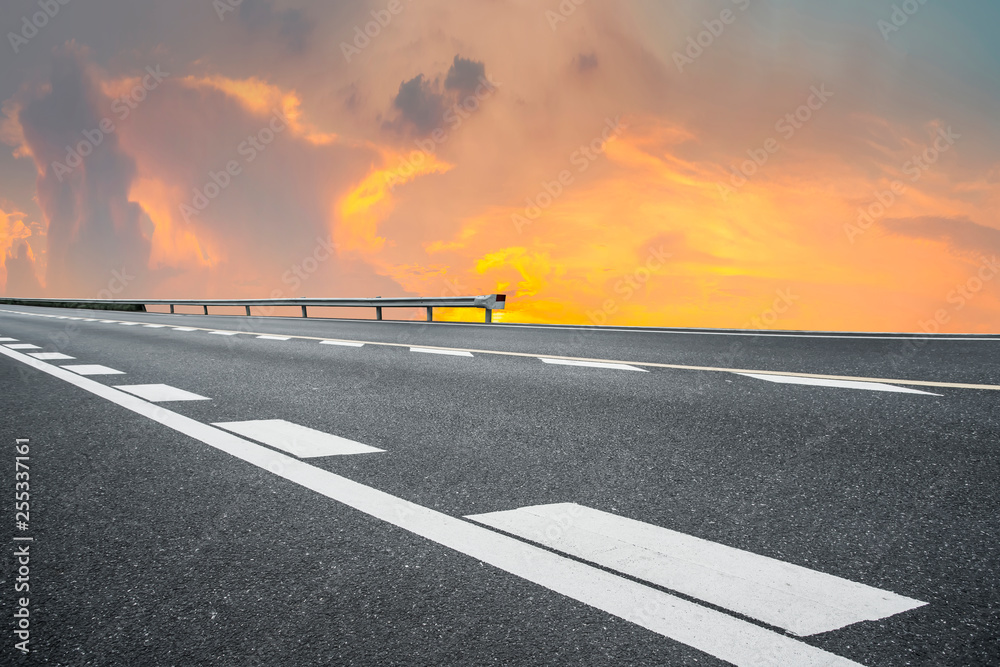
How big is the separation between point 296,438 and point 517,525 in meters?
2.32

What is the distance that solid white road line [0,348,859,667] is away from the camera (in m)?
1.83

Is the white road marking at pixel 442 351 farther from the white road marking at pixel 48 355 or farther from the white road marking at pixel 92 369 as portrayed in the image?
the white road marking at pixel 48 355

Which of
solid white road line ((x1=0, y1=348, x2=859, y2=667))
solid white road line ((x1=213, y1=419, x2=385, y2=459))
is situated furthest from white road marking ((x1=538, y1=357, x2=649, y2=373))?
solid white road line ((x1=0, y1=348, x2=859, y2=667))

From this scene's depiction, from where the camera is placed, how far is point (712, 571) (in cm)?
237

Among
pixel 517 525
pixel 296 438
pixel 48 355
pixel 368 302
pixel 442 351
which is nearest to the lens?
pixel 517 525

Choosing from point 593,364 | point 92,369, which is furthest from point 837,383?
point 92,369

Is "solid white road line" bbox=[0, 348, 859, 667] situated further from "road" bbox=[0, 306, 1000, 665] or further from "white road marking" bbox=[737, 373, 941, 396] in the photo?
"white road marking" bbox=[737, 373, 941, 396]

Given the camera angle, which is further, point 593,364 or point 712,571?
point 593,364

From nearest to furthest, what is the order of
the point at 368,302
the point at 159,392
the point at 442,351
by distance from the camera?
the point at 159,392, the point at 442,351, the point at 368,302

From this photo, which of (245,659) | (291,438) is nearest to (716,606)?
(245,659)

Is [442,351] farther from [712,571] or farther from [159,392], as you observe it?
[712,571]

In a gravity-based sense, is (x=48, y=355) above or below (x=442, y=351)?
above

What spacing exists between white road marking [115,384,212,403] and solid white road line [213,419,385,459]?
59.7 inches

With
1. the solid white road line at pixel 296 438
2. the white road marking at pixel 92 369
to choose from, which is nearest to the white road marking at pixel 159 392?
the white road marking at pixel 92 369
